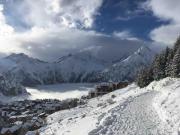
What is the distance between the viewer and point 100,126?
3102cm

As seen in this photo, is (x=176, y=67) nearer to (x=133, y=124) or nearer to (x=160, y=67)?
(x=160, y=67)

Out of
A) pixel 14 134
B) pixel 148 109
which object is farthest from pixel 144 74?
pixel 148 109

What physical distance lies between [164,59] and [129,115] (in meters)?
67.2

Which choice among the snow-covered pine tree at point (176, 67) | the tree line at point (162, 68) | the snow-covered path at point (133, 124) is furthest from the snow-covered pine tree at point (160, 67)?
the snow-covered path at point (133, 124)

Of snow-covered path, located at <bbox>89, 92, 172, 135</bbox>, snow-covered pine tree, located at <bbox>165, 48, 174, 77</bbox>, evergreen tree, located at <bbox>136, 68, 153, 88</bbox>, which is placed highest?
snow-covered pine tree, located at <bbox>165, 48, 174, 77</bbox>

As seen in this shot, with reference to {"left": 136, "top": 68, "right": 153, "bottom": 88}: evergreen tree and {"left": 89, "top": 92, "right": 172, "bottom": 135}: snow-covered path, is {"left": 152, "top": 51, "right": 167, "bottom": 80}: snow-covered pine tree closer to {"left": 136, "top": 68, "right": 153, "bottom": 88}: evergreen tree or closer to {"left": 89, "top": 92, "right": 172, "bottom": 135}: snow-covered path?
{"left": 136, "top": 68, "right": 153, "bottom": 88}: evergreen tree

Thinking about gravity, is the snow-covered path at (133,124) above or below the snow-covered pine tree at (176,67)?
below

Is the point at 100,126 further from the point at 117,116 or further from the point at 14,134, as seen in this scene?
the point at 14,134

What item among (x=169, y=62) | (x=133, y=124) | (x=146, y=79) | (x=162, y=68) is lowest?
(x=133, y=124)

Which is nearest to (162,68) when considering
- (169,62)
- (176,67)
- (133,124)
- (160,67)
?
(160,67)

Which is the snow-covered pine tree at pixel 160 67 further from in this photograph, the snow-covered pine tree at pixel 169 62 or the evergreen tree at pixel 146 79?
the evergreen tree at pixel 146 79

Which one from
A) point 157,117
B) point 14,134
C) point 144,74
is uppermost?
point 144,74

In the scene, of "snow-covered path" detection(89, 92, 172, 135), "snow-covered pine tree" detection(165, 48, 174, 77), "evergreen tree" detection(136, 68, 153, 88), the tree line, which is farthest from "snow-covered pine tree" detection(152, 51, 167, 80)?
"snow-covered path" detection(89, 92, 172, 135)

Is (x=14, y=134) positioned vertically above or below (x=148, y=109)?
below
